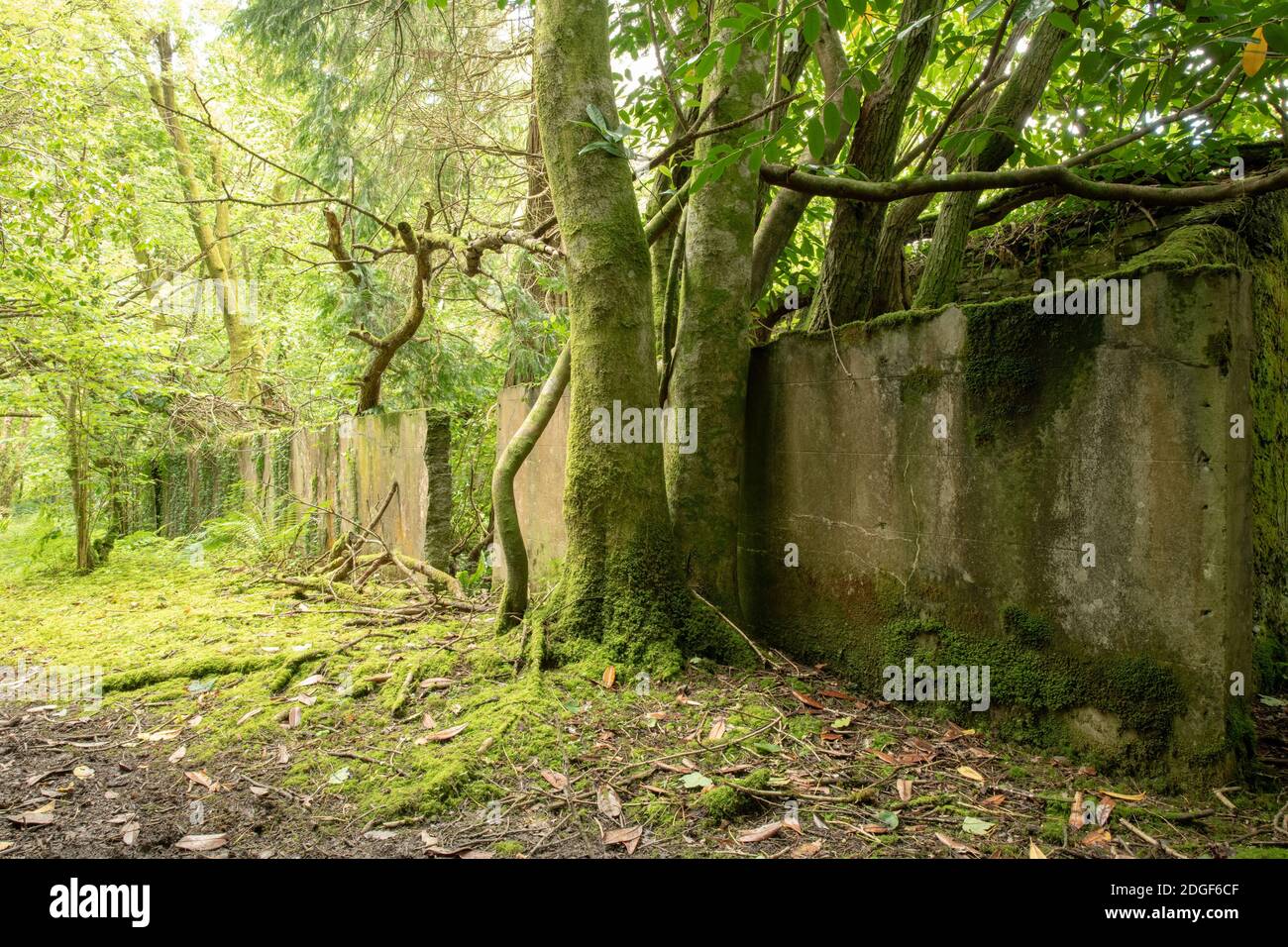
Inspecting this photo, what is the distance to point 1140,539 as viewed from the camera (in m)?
2.69

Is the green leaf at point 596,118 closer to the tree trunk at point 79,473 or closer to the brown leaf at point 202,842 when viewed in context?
the brown leaf at point 202,842

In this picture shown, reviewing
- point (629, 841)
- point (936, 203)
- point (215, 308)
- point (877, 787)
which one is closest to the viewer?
point (629, 841)

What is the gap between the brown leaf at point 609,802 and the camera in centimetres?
249

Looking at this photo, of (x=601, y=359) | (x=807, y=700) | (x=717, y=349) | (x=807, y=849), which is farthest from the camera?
(x=717, y=349)

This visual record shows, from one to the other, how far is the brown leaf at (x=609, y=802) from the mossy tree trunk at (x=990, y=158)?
3.33m

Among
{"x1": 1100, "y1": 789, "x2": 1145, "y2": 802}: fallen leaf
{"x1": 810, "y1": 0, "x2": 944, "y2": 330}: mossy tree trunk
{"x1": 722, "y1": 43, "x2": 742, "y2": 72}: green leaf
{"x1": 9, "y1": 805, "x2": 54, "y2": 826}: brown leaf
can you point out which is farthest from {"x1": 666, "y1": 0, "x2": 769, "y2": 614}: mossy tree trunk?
{"x1": 9, "y1": 805, "x2": 54, "y2": 826}: brown leaf

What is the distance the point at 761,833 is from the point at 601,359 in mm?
2424

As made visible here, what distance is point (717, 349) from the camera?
4016mm

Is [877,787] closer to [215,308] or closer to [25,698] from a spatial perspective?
[25,698]

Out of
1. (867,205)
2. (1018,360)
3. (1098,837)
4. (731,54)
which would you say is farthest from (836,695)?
(731,54)

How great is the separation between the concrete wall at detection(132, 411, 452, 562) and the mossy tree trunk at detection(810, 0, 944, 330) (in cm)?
406

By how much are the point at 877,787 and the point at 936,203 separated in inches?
234

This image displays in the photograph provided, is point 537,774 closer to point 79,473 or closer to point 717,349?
point 717,349

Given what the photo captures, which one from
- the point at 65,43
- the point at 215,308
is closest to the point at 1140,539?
the point at 65,43
